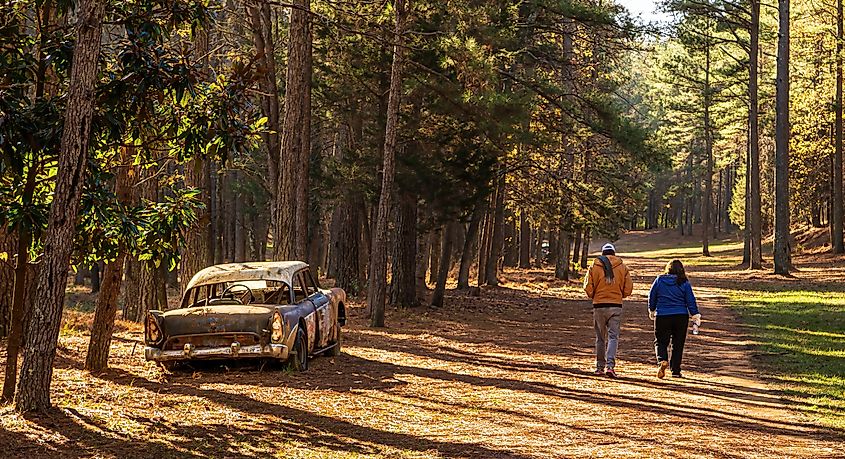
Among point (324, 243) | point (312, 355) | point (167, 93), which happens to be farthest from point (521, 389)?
point (324, 243)

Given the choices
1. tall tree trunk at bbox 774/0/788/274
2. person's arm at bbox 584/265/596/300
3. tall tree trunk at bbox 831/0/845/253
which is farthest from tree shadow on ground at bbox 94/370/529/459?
tall tree trunk at bbox 831/0/845/253

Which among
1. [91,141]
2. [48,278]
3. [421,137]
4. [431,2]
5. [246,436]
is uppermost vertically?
[431,2]

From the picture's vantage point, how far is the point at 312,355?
14133mm

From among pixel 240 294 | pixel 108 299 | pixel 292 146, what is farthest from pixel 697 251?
pixel 108 299

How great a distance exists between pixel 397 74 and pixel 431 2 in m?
3.46

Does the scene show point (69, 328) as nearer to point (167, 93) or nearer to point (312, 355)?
point (312, 355)

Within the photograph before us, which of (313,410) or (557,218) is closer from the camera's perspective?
(313,410)

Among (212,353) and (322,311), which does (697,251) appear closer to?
(322,311)

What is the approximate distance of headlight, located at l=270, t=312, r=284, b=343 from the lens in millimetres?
12453

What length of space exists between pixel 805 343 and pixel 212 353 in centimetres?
1163

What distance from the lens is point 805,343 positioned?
60.9 feet

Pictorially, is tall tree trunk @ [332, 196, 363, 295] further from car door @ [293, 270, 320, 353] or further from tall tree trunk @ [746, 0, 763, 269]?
tall tree trunk @ [746, 0, 763, 269]

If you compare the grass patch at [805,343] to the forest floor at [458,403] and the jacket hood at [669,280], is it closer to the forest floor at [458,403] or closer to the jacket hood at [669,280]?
the forest floor at [458,403]

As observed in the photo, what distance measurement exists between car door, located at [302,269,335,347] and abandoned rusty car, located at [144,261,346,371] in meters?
0.01
